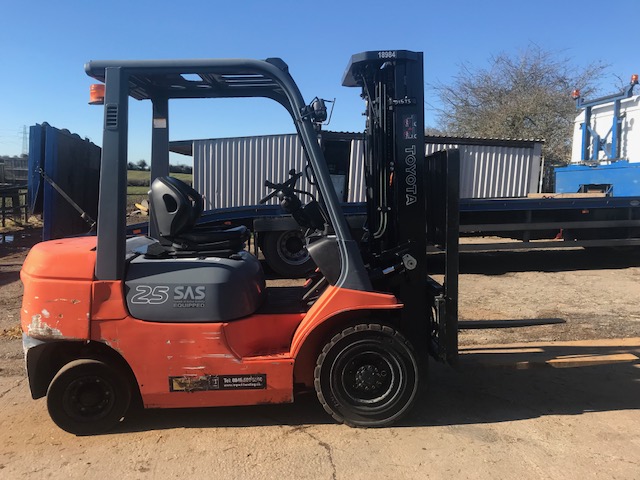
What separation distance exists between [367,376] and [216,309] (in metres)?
1.21

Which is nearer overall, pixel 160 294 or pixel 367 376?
pixel 160 294

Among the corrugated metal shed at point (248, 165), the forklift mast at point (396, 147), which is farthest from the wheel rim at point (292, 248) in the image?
the forklift mast at point (396, 147)

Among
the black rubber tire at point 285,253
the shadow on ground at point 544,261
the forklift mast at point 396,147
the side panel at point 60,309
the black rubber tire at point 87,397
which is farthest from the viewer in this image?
the shadow on ground at point 544,261

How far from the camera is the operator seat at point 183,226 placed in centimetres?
372

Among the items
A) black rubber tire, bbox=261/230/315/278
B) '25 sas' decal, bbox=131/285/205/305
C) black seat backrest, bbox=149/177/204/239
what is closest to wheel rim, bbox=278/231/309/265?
black rubber tire, bbox=261/230/315/278

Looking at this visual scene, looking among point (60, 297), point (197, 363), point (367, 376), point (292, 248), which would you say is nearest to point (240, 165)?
point (292, 248)

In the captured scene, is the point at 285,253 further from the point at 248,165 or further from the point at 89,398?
the point at 89,398

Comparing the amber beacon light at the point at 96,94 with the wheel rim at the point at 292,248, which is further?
the wheel rim at the point at 292,248

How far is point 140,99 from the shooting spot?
4.62 m

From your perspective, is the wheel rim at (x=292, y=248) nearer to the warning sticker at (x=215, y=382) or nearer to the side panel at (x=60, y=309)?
the warning sticker at (x=215, y=382)

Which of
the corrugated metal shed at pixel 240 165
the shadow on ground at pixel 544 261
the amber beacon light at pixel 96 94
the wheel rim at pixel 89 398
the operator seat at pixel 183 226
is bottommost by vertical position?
the wheel rim at pixel 89 398

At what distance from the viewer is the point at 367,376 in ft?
12.2

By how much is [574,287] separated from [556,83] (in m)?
20.3

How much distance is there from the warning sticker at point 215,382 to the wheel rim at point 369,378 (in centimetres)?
57
